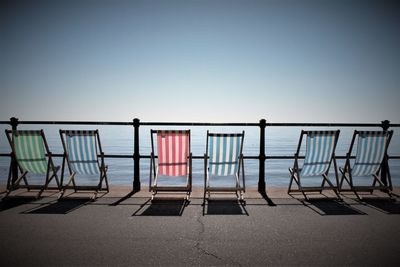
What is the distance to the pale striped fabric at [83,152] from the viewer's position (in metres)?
4.75

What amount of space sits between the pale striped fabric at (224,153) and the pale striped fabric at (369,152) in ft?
7.45

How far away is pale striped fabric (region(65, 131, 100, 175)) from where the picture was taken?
4.75 meters

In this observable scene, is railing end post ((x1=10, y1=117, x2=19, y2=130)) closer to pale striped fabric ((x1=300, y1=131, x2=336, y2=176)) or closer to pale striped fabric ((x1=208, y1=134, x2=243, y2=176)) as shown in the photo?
pale striped fabric ((x1=208, y1=134, x2=243, y2=176))

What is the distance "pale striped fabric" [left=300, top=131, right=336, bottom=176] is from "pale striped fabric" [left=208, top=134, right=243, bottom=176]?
1301 millimetres

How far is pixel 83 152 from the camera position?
482 centimetres

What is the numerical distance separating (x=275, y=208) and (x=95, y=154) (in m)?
3.46

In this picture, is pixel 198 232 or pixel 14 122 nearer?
pixel 198 232

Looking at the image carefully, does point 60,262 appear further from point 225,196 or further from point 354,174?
point 354,174

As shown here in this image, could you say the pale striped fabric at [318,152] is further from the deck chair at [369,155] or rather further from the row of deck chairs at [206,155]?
the deck chair at [369,155]

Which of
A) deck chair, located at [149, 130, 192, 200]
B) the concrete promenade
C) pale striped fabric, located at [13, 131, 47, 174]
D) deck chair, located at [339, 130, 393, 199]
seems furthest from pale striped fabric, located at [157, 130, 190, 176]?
deck chair, located at [339, 130, 393, 199]

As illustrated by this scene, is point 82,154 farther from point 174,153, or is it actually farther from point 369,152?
point 369,152

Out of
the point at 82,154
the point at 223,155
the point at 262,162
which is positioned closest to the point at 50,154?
the point at 82,154

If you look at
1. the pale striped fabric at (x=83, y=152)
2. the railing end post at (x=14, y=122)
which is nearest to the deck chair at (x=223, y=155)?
the pale striped fabric at (x=83, y=152)

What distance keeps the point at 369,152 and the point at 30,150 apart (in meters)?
6.45
